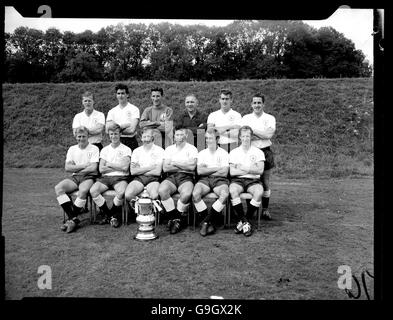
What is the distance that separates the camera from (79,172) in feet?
15.5

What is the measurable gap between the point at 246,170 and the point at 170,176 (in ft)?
3.16

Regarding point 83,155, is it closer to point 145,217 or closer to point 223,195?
point 145,217

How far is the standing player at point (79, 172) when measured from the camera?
4.55m

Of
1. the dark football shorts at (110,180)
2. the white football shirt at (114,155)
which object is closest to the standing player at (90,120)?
the white football shirt at (114,155)

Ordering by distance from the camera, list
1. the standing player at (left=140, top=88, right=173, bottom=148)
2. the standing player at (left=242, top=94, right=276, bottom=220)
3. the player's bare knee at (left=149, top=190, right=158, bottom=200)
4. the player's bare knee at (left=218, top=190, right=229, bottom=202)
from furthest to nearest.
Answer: the standing player at (left=140, top=88, right=173, bottom=148), the standing player at (left=242, top=94, right=276, bottom=220), the player's bare knee at (left=149, top=190, right=158, bottom=200), the player's bare knee at (left=218, top=190, right=229, bottom=202)

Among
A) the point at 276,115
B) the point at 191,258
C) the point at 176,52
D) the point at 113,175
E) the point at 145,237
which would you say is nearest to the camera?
the point at 191,258

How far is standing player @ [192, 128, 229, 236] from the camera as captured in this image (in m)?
4.38

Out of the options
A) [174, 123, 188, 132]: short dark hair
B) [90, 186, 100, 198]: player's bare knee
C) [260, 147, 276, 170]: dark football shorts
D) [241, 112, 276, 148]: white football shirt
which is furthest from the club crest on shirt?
[260, 147, 276, 170]: dark football shorts

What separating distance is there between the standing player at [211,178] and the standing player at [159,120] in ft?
2.21

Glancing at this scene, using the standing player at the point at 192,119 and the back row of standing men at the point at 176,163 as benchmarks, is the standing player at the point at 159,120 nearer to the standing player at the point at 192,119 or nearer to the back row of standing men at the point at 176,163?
the back row of standing men at the point at 176,163

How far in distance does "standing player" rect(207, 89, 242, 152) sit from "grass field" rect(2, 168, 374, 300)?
48.7 inches

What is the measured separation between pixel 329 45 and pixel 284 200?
339 centimetres

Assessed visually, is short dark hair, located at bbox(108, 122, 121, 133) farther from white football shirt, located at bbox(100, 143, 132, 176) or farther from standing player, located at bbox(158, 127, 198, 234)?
standing player, located at bbox(158, 127, 198, 234)

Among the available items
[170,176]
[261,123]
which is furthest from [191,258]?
[261,123]
